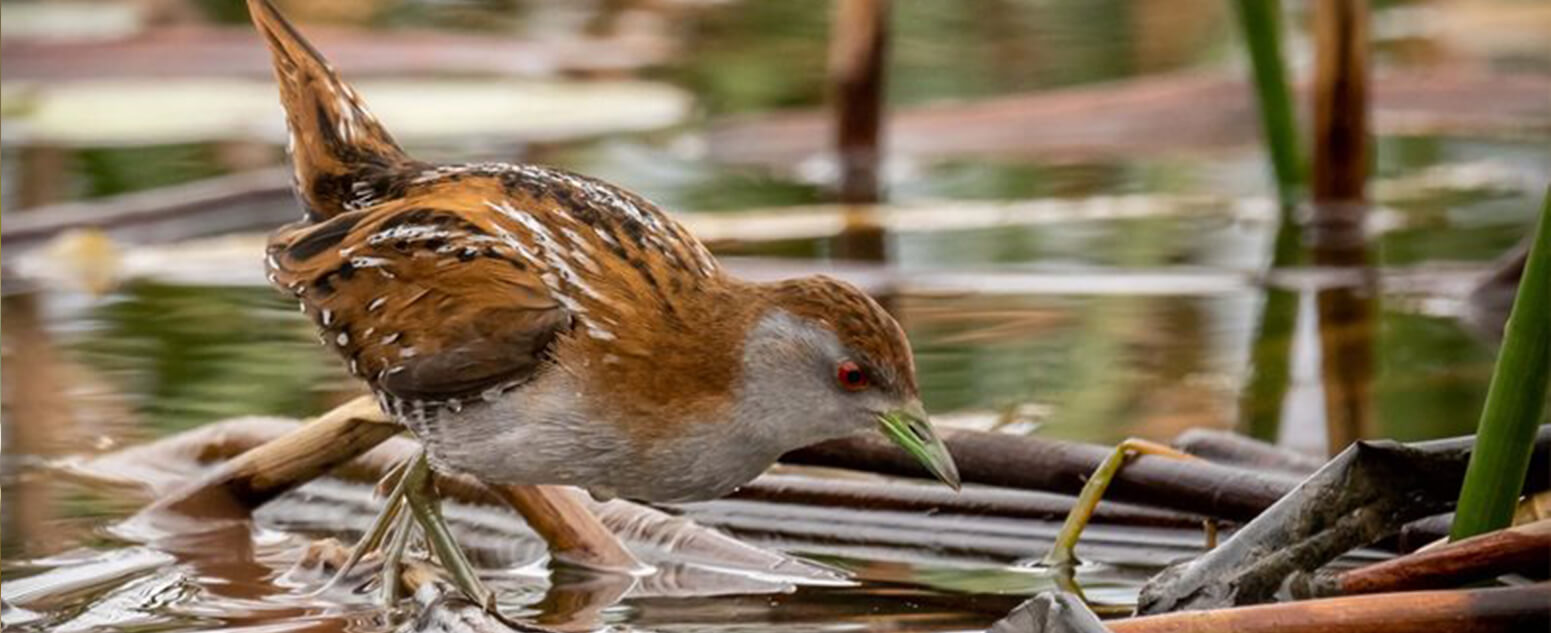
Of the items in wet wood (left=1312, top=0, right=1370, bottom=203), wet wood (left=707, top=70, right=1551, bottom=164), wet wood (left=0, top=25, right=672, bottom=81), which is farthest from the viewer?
wet wood (left=0, top=25, right=672, bottom=81)

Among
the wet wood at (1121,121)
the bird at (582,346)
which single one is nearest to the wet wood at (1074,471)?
the bird at (582,346)

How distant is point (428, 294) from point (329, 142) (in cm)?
49

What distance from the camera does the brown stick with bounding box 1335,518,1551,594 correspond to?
3.68 meters

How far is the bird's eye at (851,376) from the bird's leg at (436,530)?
25.2 inches

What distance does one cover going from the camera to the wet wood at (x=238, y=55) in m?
11.3

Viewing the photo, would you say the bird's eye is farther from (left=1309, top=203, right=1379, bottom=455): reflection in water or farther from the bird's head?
(left=1309, top=203, right=1379, bottom=455): reflection in water

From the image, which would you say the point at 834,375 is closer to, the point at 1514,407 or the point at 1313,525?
the point at 1313,525

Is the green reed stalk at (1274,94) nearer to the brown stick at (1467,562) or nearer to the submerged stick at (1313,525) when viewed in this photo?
the submerged stick at (1313,525)

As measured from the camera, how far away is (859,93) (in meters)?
9.39

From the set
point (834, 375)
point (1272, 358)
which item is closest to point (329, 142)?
point (834, 375)

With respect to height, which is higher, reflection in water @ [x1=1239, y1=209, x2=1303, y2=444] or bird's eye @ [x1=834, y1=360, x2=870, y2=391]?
bird's eye @ [x1=834, y1=360, x2=870, y2=391]

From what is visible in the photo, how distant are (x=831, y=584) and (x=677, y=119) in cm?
602

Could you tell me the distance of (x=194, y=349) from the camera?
6883mm

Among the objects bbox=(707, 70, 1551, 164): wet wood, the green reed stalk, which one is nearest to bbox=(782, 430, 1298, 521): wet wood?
the green reed stalk
